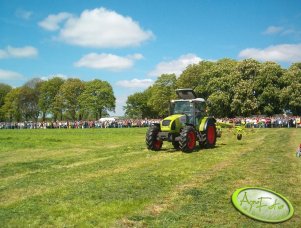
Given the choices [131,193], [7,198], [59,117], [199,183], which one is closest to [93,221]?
[131,193]

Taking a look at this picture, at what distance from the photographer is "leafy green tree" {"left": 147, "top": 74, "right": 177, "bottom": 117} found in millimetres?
82125

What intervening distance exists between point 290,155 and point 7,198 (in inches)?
399

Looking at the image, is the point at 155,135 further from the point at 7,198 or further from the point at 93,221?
the point at 93,221

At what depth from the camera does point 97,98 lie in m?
85.1

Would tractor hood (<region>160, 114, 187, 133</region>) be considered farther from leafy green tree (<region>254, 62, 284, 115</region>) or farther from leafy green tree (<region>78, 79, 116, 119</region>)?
leafy green tree (<region>78, 79, 116, 119</region>)

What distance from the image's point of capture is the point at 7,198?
785 centimetres

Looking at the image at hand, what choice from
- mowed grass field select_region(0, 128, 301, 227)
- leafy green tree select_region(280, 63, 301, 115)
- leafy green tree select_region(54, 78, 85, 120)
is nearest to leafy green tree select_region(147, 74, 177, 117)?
leafy green tree select_region(54, 78, 85, 120)

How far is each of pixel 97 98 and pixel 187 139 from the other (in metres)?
70.7

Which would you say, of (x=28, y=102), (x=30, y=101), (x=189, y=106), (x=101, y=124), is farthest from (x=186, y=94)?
(x=28, y=102)

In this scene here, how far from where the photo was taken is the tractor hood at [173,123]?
16.3 meters

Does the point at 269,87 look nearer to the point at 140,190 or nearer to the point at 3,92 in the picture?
the point at 140,190

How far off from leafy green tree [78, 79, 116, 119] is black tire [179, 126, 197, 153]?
2727 inches

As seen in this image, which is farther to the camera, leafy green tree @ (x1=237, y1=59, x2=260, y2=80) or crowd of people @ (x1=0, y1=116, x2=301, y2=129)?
leafy green tree @ (x1=237, y1=59, x2=260, y2=80)

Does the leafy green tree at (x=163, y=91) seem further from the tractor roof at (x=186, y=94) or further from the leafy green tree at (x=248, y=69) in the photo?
the tractor roof at (x=186, y=94)
